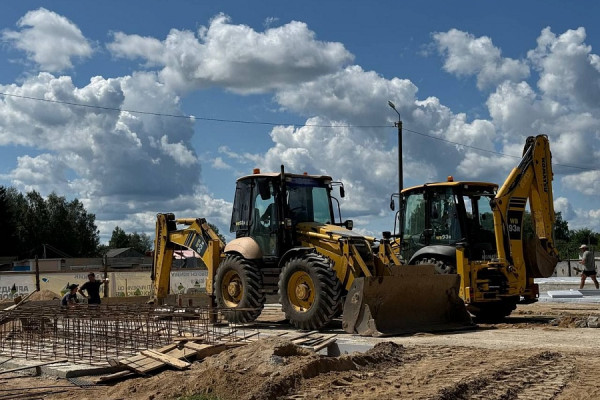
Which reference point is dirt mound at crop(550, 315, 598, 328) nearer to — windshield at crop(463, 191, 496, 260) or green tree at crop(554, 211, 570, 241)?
windshield at crop(463, 191, 496, 260)

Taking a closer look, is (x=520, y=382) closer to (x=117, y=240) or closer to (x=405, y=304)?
(x=405, y=304)

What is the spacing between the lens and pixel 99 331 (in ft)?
42.0

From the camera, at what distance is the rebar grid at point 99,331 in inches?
476

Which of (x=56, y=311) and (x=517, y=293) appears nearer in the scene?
(x=56, y=311)

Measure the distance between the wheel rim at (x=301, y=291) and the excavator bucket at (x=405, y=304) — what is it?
36.5 inches

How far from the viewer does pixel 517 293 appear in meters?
15.6

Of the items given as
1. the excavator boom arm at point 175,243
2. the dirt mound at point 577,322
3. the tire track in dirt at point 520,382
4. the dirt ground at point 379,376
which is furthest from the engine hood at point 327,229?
the tire track in dirt at point 520,382

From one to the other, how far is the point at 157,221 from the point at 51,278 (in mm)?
6858

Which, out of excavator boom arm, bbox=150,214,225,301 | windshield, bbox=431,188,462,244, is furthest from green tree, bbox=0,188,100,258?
windshield, bbox=431,188,462,244

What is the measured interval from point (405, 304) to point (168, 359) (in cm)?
553

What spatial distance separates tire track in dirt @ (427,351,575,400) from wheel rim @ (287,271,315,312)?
Answer: 534 cm

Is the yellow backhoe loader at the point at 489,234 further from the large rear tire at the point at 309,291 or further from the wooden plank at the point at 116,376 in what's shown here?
the wooden plank at the point at 116,376

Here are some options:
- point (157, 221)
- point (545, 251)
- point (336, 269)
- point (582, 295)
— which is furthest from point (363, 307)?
point (582, 295)

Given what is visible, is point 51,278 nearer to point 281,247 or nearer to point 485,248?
point 281,247
